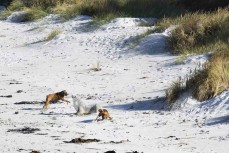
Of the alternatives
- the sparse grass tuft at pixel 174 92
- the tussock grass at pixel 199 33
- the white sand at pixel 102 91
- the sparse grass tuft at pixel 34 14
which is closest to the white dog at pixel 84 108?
the white sand at pixel 102 91

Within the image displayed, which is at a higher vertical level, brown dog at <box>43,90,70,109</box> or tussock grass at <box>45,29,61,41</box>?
brown dog at <box>43,90,70,109</box>

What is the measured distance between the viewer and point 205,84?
11000 millimetres

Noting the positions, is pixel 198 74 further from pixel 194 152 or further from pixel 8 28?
pixel 8 28

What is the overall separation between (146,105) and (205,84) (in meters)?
1.08

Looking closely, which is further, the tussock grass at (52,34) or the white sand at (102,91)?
the tussock grass at (52,34)

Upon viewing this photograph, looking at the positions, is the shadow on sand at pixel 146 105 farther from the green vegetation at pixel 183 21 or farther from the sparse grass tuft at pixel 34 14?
the sparse grass tuft at pixel 34 14

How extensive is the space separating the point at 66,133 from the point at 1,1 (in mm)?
21104

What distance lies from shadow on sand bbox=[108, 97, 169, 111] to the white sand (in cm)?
2

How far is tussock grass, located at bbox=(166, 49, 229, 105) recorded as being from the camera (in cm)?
1092

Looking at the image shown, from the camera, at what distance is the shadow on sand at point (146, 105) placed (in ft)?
36.4

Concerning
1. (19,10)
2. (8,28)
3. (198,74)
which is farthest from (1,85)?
(19,10)

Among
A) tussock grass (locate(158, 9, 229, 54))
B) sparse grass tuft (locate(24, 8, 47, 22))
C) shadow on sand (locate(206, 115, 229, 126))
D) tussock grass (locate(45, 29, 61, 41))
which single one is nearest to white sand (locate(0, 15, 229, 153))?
shadow on sand (locate(206, 115, 229, 126))

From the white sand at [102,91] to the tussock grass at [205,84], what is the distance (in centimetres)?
20

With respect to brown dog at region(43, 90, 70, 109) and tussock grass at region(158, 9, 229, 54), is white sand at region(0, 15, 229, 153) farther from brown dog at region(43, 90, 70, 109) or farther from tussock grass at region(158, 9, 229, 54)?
tussock grass at region(158, 9, 229, 54)
